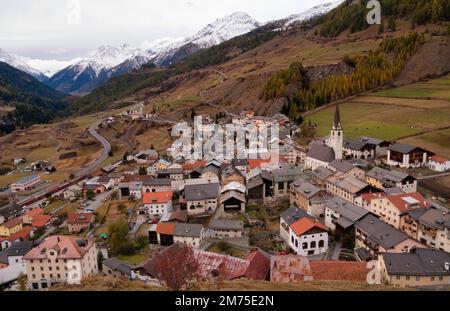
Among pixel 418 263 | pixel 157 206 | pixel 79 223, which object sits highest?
pixel 418 263

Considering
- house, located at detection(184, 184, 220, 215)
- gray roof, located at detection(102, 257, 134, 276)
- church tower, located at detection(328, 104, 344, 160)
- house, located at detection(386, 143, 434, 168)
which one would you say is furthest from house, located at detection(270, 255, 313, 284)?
house, located at detection(386, 143, 434, 168)

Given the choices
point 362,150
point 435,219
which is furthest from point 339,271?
point 362,150

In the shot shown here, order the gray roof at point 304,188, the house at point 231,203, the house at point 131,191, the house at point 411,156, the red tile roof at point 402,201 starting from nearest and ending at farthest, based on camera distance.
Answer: the red tile roof at point 402,201
the gray roof at point 304,188
the house at point 231,203
the house at point 411,156
the house at point 131,191

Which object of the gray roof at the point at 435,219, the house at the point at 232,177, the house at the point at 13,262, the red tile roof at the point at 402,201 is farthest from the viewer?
the house at the point at 232,177

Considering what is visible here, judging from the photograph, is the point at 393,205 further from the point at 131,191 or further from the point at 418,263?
the point at 131,191

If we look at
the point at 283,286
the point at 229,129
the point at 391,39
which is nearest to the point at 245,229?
the point at 283,286

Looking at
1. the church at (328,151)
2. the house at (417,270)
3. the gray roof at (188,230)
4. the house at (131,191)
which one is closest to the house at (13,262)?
the gray roof at (188,230)

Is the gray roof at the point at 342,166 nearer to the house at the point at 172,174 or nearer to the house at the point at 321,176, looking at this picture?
the house at the point at 321,176
